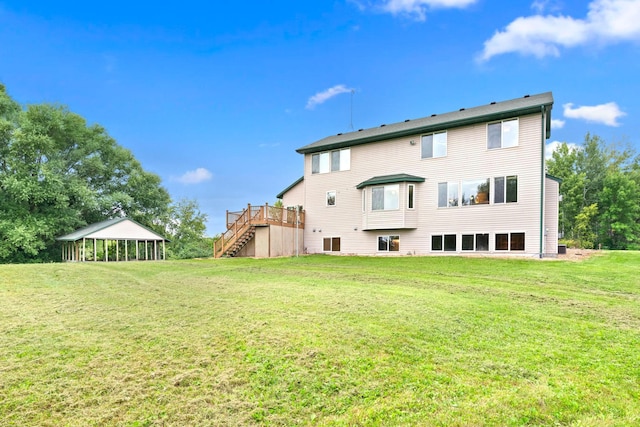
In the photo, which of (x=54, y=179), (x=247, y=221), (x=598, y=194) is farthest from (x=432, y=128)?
(x=598, y=194)

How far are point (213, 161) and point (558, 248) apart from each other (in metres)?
28.3

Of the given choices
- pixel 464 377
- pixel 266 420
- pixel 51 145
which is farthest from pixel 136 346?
pixel 51 145

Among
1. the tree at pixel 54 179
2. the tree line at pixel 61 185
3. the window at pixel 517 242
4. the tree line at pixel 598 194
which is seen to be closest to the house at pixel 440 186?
the window at pixel 517 242

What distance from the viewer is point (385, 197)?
704 inches

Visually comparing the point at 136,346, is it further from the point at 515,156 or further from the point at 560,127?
the point at 560,127

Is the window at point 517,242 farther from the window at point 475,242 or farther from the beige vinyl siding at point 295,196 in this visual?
the beige vinyl siding at point 295,196

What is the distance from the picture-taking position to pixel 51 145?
24859 millimetres

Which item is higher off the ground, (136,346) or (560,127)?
(560,127)

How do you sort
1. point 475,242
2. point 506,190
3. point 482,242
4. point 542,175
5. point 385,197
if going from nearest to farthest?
point 542,175
point 506,190
point 482,242
point 475,242
point 385,197

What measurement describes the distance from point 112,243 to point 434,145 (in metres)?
25.5

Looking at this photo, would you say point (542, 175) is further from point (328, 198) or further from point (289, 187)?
point (289, 187)

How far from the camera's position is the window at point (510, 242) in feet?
49.2

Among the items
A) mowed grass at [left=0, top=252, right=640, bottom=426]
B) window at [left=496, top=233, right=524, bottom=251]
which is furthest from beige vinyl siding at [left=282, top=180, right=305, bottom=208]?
mowed grass at [left=0, top=252, right=640, bottom=426]

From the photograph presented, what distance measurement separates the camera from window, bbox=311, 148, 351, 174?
2022cm
